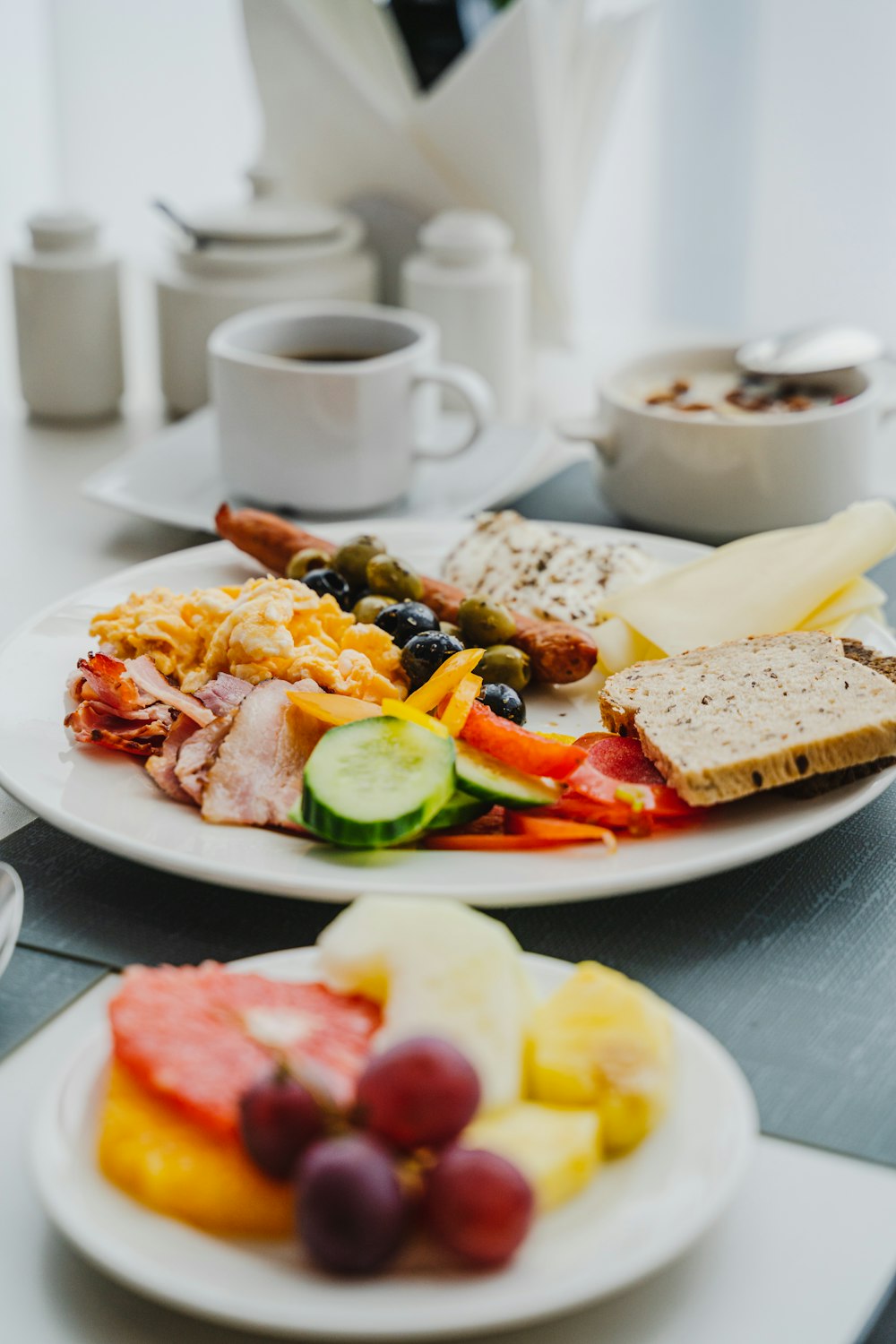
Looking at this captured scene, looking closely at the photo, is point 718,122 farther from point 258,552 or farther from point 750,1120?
point 750,1120

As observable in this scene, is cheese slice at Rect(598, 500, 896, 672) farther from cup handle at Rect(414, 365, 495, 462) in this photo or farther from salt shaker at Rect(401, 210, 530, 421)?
salt shaker at Rect(401, 210, 530, 421)

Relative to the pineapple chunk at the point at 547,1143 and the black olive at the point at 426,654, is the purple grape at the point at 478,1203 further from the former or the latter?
the black olive at the point at 426,654

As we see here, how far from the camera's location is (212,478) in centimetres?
201

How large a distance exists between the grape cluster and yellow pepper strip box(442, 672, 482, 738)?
54 cm

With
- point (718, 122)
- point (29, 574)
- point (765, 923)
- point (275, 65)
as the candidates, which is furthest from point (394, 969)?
point (718, 122)

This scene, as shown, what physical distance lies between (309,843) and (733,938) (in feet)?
1.05

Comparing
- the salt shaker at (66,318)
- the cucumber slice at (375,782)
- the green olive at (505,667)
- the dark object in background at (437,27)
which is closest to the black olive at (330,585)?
the green olive at (505,667)

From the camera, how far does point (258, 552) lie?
1594 millimetres

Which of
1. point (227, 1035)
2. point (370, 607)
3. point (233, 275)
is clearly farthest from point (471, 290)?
point (227, 1035)

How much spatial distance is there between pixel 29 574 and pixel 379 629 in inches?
27.8

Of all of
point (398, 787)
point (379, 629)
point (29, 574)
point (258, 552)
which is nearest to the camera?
point (398, 787)

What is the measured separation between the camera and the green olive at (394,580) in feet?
4.85

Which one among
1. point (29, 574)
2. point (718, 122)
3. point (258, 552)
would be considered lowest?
point (29, 574)

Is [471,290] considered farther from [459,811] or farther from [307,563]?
[459,811]
